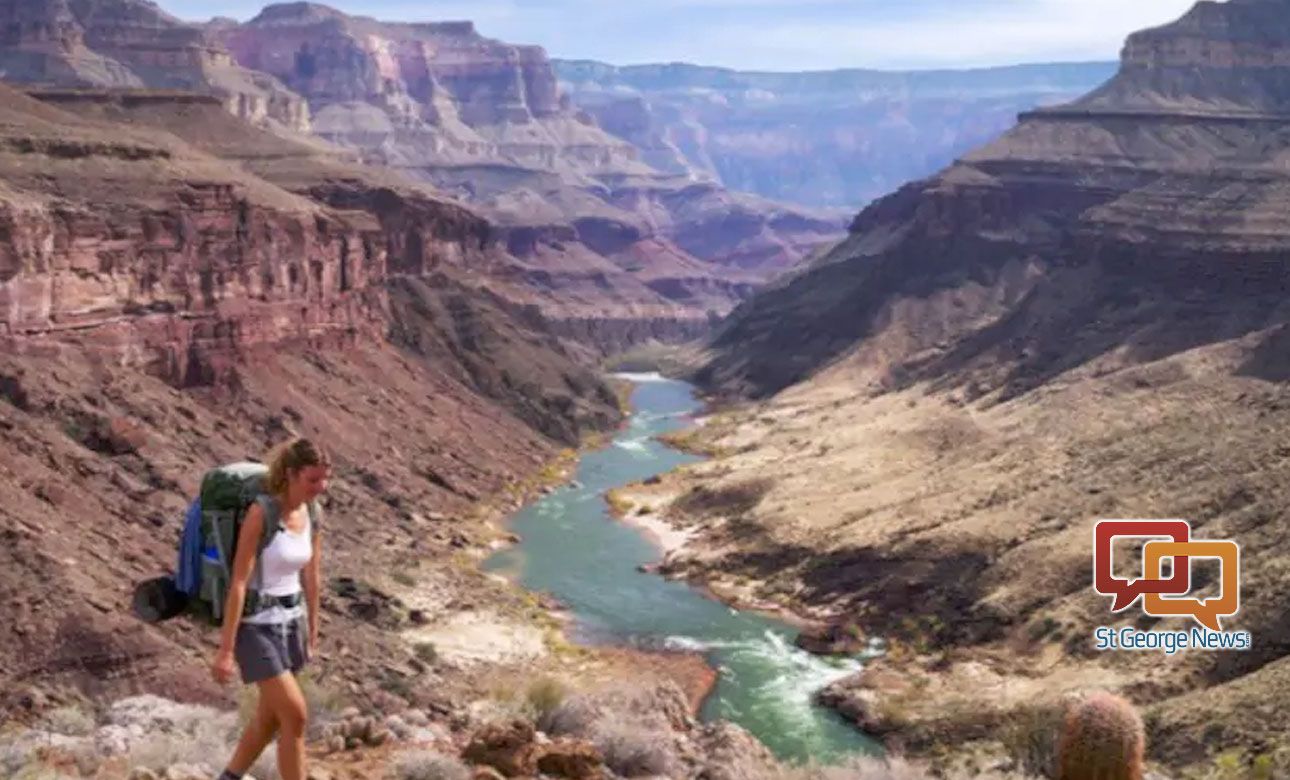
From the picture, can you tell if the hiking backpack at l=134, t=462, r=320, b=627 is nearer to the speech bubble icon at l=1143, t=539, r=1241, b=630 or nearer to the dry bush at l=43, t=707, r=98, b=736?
the dry bush at l=43, t=707, r=98, b=736

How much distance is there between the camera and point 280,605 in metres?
13.3

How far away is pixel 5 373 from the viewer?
49906 mm

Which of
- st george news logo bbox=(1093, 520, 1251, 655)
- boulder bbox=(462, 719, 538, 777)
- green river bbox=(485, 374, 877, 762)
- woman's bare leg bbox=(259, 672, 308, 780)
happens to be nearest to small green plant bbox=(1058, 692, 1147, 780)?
woman's bare leg bbox=(259, 672, 308, 780)

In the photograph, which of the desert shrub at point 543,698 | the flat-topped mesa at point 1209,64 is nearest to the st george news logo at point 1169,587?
the desert shrub at point 543,698

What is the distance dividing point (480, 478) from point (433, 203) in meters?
40.2

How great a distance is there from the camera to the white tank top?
1303 cm

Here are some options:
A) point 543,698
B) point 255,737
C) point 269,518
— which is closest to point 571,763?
point 255,737

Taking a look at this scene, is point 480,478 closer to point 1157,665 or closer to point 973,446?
point 973,446

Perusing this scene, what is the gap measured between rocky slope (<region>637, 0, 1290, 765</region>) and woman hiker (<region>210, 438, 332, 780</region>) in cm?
2622

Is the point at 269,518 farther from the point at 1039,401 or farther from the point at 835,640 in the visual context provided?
the point at 1039,401

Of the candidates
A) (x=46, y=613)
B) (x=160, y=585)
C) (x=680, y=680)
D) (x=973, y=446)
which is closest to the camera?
(x=160, y=585)

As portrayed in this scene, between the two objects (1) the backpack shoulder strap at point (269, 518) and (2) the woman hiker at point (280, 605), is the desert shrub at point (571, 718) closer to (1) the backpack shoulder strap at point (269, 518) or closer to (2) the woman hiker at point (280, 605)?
(2) the woman hiker at point (280, 605)

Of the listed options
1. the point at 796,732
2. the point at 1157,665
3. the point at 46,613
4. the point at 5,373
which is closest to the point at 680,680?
the point at 796,732

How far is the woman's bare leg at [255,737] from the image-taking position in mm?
13930
